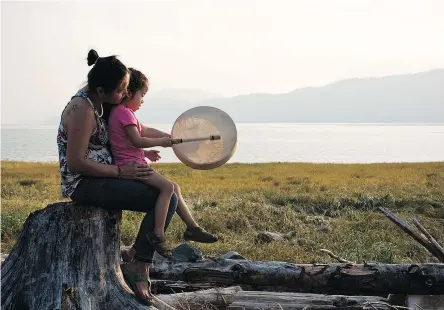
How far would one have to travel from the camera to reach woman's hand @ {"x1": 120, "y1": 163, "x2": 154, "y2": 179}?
4988mm

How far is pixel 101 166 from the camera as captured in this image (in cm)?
490

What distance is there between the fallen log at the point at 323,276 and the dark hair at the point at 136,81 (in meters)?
2.48

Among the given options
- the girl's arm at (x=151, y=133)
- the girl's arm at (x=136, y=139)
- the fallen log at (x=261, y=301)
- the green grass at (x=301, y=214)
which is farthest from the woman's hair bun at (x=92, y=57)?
the green grass at (x=301, y=214)

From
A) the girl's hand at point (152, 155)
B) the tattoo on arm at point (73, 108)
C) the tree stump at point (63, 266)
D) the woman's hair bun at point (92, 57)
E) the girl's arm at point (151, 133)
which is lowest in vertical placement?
the tree stump at point (63, 266)

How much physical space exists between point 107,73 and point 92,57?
0.82 ft

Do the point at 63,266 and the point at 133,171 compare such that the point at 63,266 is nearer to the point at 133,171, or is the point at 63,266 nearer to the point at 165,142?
the point at 133,171

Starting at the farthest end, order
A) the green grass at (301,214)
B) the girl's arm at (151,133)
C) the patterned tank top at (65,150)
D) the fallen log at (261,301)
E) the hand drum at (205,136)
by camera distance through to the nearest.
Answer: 1. the green grass at (301,214)
2. the fallen log at (261,301)
3. the hand drum at (205,136)
4. the girl's arm at (151,133)
5. the patterned tank top at (65,150)

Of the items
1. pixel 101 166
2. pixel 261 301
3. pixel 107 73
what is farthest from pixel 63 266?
pixel 261 301

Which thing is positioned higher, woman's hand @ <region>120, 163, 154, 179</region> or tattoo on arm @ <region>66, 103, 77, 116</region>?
tattoo on arm @ <region>66, 103, 77, 116</region>

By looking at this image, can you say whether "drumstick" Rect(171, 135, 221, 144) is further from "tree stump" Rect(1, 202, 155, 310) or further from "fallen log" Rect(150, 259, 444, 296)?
"fallen log" Rect(150, 259, 444, 296)

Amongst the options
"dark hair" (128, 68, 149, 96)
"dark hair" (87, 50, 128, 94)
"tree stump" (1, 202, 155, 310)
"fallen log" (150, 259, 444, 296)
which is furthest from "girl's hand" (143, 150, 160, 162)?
"fallen log" (150, 259, 444, 296)

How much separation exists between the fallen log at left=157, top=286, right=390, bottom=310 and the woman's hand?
164 cm

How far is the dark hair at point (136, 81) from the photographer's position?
5209 mm

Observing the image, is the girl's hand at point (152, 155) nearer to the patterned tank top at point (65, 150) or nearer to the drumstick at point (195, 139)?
the drumstick at point (195, 139)
